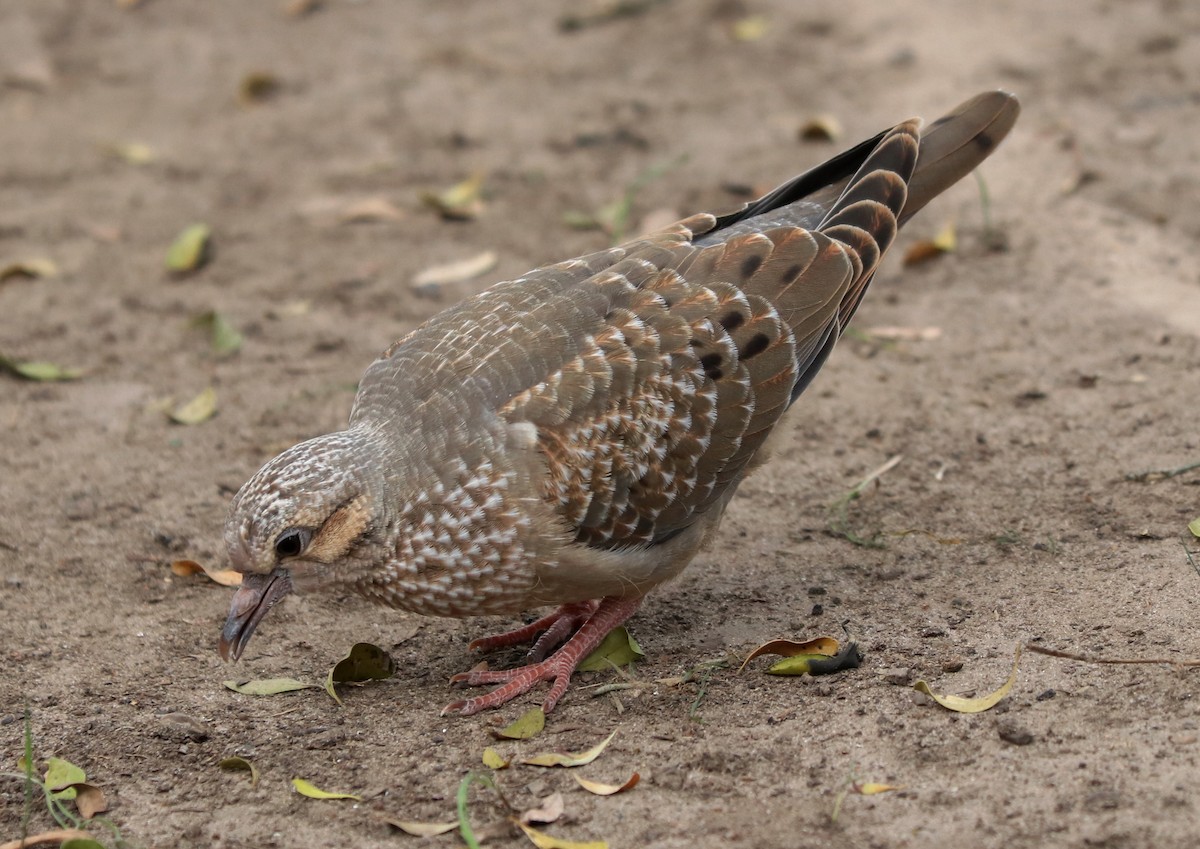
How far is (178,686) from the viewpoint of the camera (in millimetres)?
4613

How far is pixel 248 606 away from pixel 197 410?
227 centimetres

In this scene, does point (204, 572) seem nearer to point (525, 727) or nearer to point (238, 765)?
point (238, 765)

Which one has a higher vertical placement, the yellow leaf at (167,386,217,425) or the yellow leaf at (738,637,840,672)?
the yellow leaf at (738,637,840,672)

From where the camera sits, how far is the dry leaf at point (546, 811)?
3.80 m

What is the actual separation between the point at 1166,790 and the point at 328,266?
549cm

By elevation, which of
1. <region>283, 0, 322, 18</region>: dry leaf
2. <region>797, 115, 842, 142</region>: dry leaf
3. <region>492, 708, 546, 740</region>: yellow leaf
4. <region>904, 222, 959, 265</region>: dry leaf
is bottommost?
<region>492, 708, 546, 740</region>: yellow leaf

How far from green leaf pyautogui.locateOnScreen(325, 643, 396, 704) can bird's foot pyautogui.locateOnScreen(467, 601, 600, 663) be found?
0.42m

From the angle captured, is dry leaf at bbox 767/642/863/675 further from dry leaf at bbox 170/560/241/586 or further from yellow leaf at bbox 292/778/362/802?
dry leaf at bbox 170/560/241/586

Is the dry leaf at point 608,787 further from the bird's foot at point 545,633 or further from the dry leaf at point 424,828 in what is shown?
the bird's foot at point 545,633

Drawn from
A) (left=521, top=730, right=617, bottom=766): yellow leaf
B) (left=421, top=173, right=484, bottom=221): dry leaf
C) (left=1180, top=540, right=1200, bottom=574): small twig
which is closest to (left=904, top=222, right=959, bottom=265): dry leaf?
(left=421, top=173, right=484, bottom=221): dry leaf

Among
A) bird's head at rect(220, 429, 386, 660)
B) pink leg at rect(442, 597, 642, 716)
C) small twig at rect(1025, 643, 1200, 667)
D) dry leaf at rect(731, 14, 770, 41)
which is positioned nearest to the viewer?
small twig at rect(1025, 643, 1200, 667)

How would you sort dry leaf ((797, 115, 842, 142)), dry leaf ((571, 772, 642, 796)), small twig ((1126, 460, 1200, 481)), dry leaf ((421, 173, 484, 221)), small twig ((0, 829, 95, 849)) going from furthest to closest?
1. dry leaf ((797, 115, 842, 142))
2. dry leaf ((421, 173, 484, 221))
3. small twig ((1126, 460, 1200, 481))
4. dry leaf ((571, 772, 642, 796))
5. small twig ((0, 829, 95, 849))

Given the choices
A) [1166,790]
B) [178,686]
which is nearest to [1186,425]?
[1166,790]

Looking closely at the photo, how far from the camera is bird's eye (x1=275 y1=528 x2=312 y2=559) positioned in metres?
4.28
